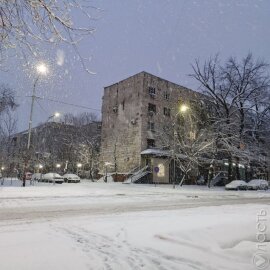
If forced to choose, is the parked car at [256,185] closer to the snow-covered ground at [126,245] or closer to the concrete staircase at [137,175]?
the concrete staircase at [137,175]

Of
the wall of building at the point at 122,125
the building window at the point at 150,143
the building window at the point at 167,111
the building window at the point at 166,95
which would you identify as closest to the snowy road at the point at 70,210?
the wall of building at the point at 122,125

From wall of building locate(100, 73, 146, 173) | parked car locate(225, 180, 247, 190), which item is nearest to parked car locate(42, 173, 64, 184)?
wall of building locate(100, 73, 146, 173)

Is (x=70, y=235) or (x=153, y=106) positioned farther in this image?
(x=153, y=106)

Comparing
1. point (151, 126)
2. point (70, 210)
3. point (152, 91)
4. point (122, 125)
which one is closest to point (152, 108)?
point (152, 91)

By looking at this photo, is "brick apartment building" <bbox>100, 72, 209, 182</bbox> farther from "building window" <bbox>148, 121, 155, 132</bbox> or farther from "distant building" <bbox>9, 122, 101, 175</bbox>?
"distant building" <bbox>9, 122, 101, 175</bbox>

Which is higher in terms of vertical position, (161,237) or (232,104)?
(232,104)

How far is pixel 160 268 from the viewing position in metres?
4.77

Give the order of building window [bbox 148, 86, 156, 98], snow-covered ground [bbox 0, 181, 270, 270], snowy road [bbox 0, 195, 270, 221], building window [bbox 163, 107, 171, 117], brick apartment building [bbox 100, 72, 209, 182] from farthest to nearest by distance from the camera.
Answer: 1. building window [bbox 163, 107, 171, 117]
2. building window [bbox 148, 86, 156, 98]
3. brick apartment building [bbox 100, 72, 209, 182]
4. snowy road [bbox 0, 195, 270, 221]
5. snow-covered ground [bbox 0, 181, 270, 270]

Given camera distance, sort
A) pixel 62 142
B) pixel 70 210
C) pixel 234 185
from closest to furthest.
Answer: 1. pixel 70 210
2. pixel 234 185
3. pixel 62 142

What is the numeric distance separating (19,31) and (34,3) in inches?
19.5

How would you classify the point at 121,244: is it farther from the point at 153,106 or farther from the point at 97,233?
the point at 153,106

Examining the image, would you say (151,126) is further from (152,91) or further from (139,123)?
(152,91)

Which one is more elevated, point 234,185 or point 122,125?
point 122,125

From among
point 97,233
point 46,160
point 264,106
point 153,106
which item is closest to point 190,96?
point 153,106
